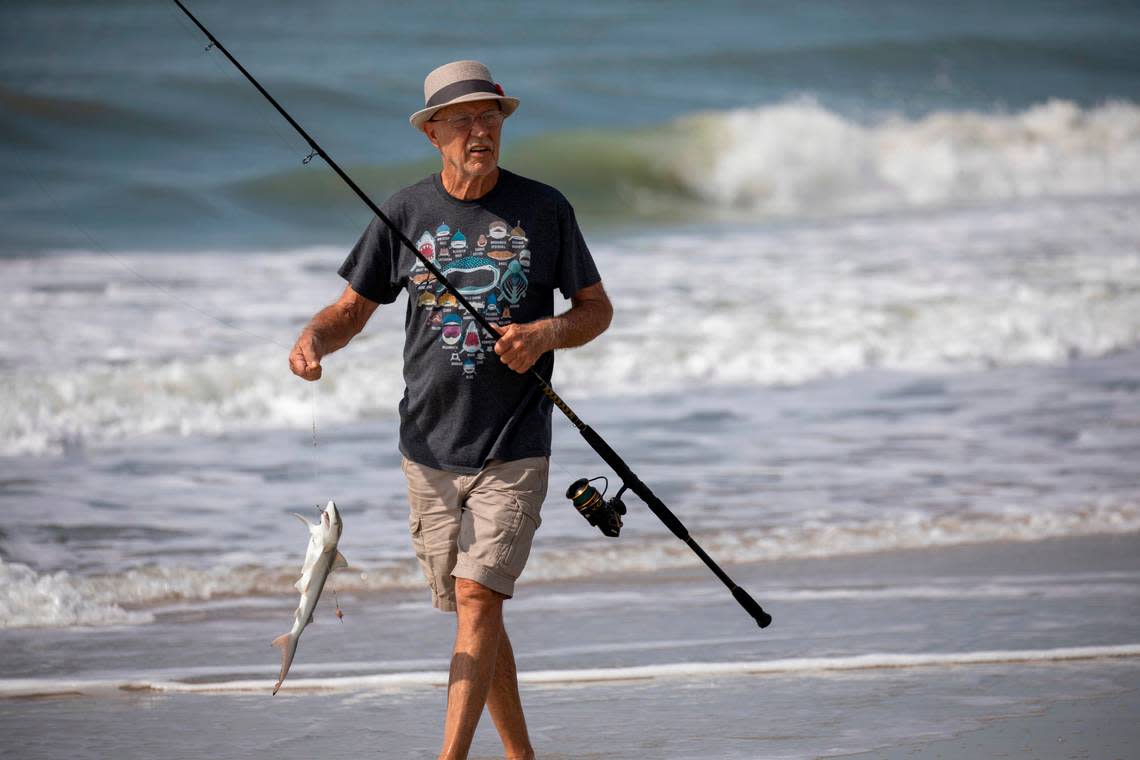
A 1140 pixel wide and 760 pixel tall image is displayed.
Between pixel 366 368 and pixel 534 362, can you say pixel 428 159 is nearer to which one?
pixel 366 368

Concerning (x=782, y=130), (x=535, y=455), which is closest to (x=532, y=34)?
(x=782, y=130)

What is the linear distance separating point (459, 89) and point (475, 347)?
549 millimetres

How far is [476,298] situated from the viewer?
138 inches

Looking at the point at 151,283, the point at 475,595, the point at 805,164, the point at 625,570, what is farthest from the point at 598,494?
the point at 805,164

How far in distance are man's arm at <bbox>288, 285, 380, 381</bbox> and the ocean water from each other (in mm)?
1100

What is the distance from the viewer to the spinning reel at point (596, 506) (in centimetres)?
366

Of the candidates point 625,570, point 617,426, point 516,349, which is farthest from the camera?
point 617,426

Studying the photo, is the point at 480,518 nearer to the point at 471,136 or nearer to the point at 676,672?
the point at 471,136

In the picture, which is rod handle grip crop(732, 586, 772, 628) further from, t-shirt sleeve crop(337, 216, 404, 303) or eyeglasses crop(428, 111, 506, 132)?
eyeglasses crop(428, 111, 506, 132)

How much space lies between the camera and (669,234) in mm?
18391

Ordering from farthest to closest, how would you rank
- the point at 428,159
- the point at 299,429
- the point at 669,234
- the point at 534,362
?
1. the point at 428,159
2. the point at 669,234
3. the point at 299,429
4. the point at 534,362

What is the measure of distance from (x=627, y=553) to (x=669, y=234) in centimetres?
1246

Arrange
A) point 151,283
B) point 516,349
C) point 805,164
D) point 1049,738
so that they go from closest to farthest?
point 516,349, point 1049,738, point 151,283, point 805,164

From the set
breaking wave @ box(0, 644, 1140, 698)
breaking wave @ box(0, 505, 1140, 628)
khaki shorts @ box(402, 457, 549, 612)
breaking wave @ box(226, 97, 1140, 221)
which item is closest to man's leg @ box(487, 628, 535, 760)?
khaki shorts @ box(402, 457, 549, 612)
